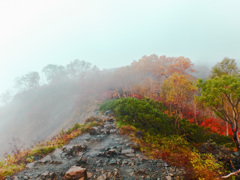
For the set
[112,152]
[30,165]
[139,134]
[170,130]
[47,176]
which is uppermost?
[47,176]

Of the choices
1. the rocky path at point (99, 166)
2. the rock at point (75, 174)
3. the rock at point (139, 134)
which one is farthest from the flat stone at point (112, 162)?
the rock at point (139, 134)

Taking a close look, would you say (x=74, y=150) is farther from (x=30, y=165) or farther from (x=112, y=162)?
(x=112, y=162)

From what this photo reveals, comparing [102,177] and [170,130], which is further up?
[102,177]

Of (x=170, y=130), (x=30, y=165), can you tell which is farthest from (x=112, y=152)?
(x=170, y=130)

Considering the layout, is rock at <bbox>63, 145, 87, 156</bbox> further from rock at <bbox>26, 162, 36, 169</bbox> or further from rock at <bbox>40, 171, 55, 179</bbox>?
rock at <bbox>40, 171, 55, 179</bbox>

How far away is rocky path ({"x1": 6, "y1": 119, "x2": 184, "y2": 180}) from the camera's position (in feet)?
21.9

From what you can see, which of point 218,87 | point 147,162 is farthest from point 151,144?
point 218,87

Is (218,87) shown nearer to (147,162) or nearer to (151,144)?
(151,144)

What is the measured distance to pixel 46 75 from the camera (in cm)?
6281

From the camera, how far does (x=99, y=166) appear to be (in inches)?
305

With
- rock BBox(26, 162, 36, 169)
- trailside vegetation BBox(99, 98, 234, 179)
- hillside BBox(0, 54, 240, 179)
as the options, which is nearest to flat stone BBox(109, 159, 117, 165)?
hillside BBox(0, 54, 240, 179)

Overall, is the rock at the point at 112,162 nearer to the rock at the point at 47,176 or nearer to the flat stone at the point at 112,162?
the flat stone at the point at 112,162

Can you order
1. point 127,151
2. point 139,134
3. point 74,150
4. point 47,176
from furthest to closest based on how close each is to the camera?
point 139,134, point 74,150, point 127,151, point 47,176

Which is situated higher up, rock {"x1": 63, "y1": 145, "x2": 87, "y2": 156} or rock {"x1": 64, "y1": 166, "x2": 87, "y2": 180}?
rock {"x1": 64, "y1": 166, "x2": 87, "y2": 180}
